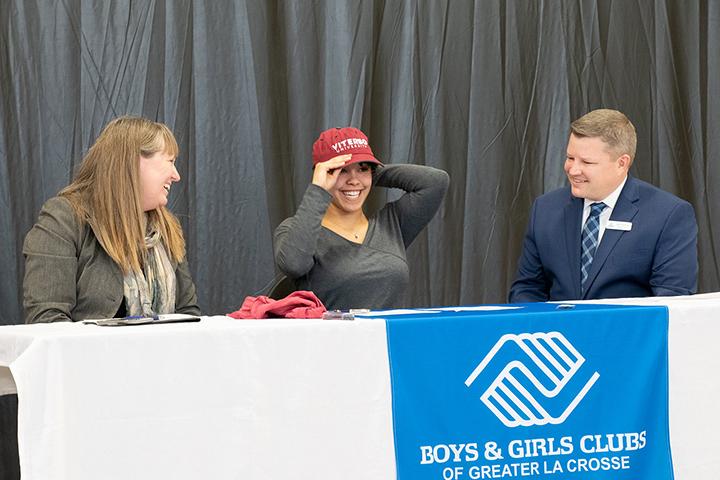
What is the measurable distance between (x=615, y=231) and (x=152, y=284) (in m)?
1.28

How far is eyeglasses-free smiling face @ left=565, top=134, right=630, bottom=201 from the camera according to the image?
3.02m

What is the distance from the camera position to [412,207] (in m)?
3.14

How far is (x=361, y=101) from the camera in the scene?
11.6ft

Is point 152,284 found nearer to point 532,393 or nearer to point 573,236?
point 532,393

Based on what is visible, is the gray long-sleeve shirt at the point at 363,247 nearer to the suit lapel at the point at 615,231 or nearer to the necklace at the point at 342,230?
the necklace at the point at 342,230

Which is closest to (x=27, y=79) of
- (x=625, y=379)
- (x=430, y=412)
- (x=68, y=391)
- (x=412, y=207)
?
(x=412, y=207)

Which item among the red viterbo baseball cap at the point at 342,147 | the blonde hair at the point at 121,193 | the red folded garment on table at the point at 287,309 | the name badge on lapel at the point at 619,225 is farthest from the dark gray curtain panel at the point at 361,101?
the red folded garment on table at the point at 287,309

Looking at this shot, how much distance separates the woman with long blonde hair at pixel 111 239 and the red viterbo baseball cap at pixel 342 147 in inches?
17.1

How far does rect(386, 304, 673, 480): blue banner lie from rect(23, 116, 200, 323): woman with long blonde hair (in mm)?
775

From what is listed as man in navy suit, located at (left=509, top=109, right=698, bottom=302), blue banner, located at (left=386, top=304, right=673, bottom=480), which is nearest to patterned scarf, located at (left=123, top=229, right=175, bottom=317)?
blue banner, located at (left=386, top=304, right=673, bottom=480)

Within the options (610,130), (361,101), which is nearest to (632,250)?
(610,130)

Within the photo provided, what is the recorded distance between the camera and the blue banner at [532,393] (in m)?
2.15

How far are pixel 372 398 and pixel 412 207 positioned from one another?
1096 millimetres

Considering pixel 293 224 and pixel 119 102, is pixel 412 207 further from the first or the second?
pixel 119 102
